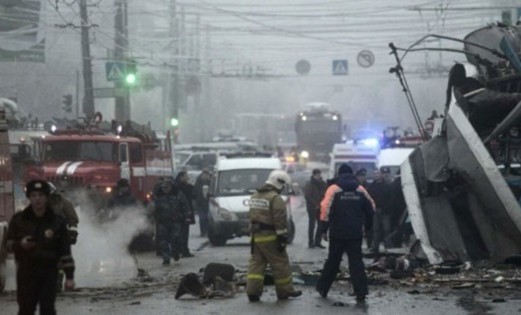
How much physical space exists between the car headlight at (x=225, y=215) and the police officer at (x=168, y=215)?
527 centimetres

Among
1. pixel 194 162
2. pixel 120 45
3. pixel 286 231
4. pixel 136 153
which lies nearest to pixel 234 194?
pixel 136 153

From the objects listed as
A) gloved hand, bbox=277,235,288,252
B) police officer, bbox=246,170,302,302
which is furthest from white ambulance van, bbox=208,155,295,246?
gloved hand, bbox=277,235,288,252

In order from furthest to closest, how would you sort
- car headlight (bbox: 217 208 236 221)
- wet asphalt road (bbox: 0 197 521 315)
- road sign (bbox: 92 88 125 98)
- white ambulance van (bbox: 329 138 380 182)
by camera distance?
1. white ambulance van (bbox: 329 138 380 182)
2. road sign (bbox: 92 88 125 98)
3. car headlight (bbox: 217 208 236 221)
4. wet asphalt road (bbox: 0 197 521 315)

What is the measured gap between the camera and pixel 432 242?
2083 cm

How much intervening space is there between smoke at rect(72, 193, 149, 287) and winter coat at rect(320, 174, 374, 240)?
4958 millimetres

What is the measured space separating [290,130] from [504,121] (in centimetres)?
10002

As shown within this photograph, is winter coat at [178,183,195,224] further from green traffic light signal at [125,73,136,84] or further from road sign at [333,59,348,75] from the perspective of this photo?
road sign at [333,59,348,75]

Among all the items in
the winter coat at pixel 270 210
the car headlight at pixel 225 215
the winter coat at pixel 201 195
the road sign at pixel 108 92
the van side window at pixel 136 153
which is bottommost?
the car headlight at pixel 225 215

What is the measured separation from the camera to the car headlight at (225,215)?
98.3 ft

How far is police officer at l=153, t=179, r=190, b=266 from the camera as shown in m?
24.3

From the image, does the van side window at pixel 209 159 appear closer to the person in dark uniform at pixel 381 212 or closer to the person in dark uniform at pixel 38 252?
the person in dark uniform at pixel 381 212

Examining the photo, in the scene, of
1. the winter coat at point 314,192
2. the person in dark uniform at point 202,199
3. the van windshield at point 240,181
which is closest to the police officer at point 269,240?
the winter coat at point 314,192

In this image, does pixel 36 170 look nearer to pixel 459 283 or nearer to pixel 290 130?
pixel 459 283

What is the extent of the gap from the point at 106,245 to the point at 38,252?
13078 millimetres
